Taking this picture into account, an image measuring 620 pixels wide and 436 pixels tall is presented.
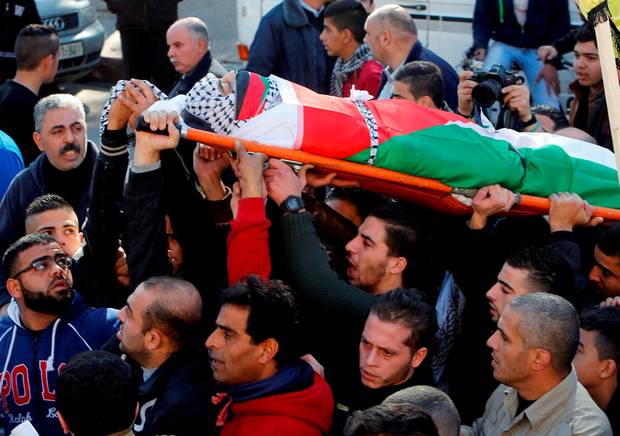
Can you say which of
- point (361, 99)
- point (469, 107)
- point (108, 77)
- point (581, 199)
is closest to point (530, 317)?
point (581, 199)

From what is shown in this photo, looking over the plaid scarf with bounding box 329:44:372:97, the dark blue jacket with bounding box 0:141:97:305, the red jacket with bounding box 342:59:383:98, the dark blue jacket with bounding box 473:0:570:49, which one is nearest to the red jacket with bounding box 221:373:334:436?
the dark blue jacket with bounding box 0:141:97:305

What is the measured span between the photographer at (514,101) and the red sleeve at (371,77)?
1.48 m

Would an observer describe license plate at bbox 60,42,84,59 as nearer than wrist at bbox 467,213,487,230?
No

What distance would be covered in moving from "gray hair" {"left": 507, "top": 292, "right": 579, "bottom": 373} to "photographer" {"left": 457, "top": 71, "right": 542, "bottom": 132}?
1809 mm

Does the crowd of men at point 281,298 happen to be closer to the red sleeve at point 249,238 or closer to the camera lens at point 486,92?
the red sleeve at point 249,238

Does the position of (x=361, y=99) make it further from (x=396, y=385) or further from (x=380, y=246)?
(x=396, y=385)

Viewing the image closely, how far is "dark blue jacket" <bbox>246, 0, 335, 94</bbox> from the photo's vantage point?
7504mm

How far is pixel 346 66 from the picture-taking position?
7262mm

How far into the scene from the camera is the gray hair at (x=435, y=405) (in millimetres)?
3357

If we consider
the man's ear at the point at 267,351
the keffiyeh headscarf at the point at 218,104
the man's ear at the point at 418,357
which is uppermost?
the keffiyeh headscarf at the point at 218,104

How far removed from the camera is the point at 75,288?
16.3 ft

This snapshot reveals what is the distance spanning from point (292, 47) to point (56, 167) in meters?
2.30

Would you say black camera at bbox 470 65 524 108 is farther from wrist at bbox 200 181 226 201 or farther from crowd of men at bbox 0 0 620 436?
wrist at bbox 200 181 226 201

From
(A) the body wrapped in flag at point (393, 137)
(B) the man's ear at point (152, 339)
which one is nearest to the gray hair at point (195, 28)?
(A) the body wrapped in flag at point (393, 137)
